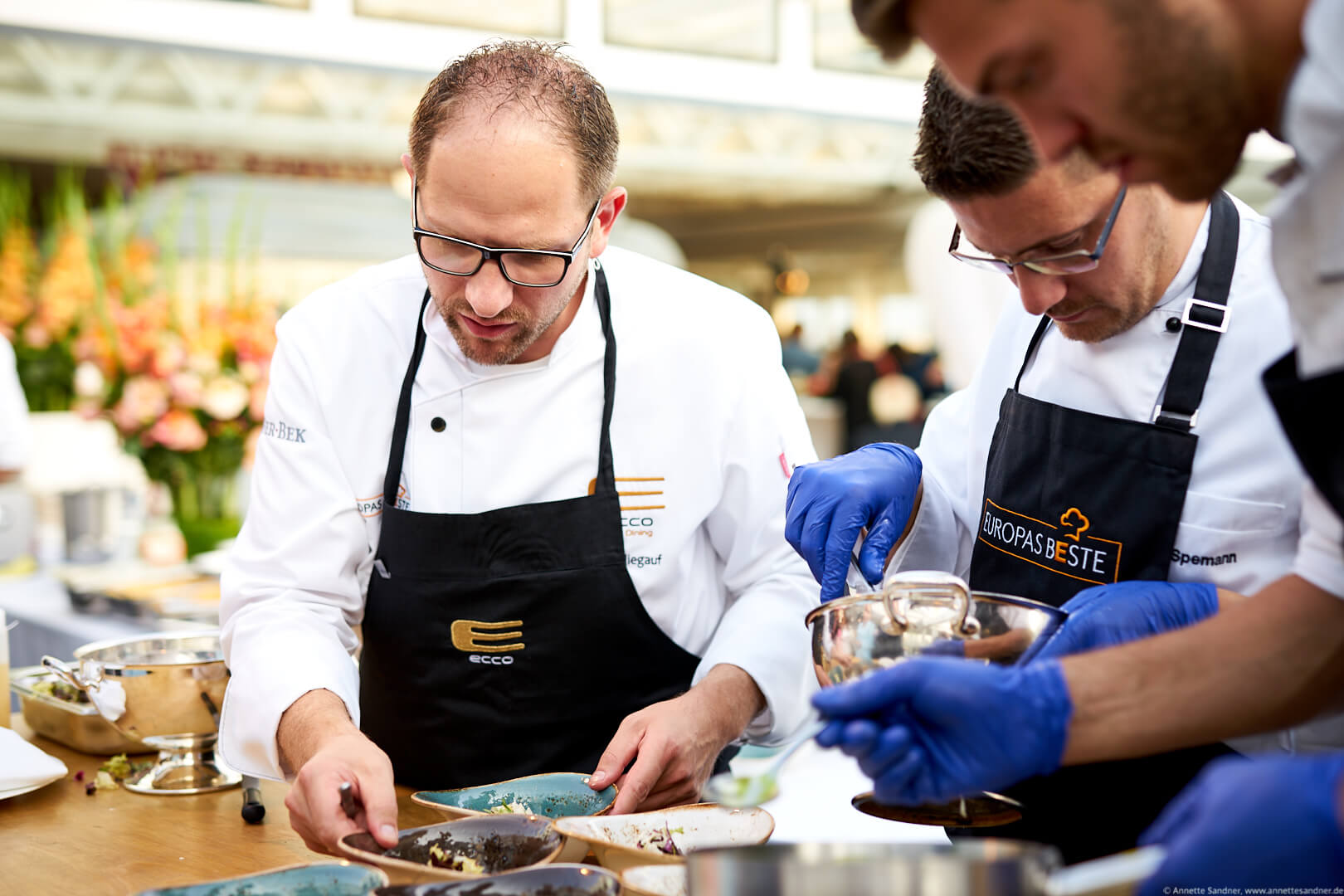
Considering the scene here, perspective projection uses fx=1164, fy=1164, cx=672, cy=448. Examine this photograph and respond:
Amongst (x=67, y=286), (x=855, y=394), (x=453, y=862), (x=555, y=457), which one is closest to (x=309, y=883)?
(x=453, y=862)

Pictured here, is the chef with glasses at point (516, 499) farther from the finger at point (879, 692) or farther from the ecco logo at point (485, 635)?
the finger at point (879, 692)

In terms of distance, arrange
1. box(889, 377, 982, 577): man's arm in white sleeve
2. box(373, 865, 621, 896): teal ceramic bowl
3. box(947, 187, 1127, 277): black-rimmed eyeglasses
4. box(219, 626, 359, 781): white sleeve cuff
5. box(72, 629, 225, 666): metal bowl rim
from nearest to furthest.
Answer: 1. box(373, 865, 621, 896): teal ceramic bowl
2. box(947, 187, 1127, 277): black-rimmed eyeglasses
3. box(219, 626, 359, 781): white sleeve cuff
4. box(72, 629, 225, 666): metal bowl rim
5. box(889, 377, 982, 577): man's arm in white sleeve

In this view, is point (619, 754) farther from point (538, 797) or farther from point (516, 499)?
point (516, 499)

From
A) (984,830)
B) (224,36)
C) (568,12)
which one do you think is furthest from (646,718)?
(568,12)

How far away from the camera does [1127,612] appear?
1300mm

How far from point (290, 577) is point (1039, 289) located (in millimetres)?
1163

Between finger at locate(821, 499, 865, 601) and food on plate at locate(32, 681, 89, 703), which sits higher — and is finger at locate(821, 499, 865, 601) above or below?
above

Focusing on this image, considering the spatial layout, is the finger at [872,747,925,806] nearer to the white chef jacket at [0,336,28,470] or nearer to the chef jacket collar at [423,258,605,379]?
the chef jacket collar at [423,258,605,379]

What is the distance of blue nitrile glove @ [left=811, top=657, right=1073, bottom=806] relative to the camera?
3.28 ft

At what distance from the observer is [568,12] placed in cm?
536

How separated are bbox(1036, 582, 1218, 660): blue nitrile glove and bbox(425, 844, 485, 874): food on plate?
0.66 meters

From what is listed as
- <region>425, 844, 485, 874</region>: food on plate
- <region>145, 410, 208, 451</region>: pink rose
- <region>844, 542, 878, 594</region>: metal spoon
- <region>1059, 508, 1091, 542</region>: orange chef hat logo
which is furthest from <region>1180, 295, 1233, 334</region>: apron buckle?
<region>145, 410, 208, 451</region>: pink rose

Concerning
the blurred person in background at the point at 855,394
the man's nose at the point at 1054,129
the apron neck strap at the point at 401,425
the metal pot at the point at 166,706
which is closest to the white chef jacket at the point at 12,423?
the metal pot at the point at 166,706

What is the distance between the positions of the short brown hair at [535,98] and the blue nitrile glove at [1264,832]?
4.11 feet
